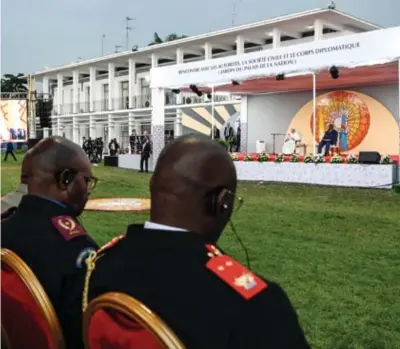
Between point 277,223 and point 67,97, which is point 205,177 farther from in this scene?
point 67,97

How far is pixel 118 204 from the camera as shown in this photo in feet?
37.1

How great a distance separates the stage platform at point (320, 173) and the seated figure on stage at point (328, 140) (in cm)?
451

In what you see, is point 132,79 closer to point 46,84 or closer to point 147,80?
point 147,80

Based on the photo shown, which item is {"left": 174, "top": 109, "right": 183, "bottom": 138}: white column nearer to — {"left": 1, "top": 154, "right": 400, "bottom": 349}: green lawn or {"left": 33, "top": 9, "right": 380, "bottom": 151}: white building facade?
{"left": 33, "top": 9, "right": 380, "bottom": 151}: white building facade

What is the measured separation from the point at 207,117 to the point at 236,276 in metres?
31.4

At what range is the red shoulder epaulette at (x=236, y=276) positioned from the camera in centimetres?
131

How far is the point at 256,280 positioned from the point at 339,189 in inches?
519

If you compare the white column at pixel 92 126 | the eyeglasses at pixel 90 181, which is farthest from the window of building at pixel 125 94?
the eyeglasses at pixel 90 181

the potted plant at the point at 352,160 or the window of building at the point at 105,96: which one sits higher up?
the window of building at the point at 105,96

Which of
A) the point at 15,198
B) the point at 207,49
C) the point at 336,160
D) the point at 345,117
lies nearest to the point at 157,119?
the point at 345,117

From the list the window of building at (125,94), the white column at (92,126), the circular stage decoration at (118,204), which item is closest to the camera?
the circular stage decoration at (118,204)

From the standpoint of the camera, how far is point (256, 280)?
1.34 metres

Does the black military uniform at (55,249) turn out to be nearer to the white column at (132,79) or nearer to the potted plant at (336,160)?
the potted plant at (336,160)

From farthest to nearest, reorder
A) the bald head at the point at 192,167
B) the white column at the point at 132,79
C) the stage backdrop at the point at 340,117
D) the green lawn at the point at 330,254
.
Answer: the white column at the point at 132,79, the stage backdrop at the point at 340,117, the green lawn at the point at 330,254, the bald head at the point at 192,167
